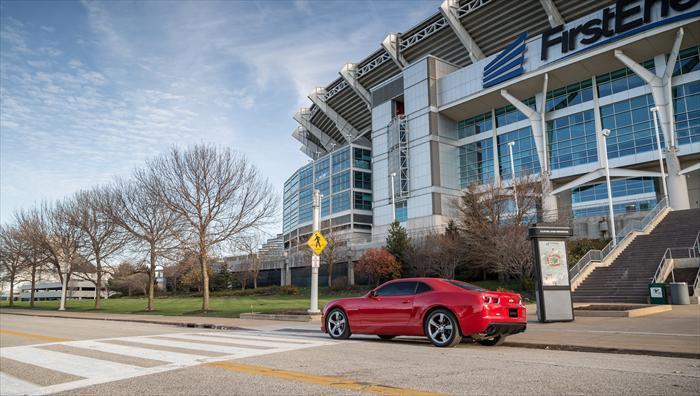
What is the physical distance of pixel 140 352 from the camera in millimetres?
9156

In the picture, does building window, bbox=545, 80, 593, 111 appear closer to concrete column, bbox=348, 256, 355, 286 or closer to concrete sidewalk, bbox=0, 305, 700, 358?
concrete column, bbox=348, 256, 355, 286

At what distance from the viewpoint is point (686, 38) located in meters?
42.9

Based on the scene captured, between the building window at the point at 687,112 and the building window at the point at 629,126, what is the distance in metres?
1.75

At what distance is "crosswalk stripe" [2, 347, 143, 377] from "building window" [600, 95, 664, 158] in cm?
4944

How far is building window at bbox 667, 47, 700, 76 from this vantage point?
44250 millimetres

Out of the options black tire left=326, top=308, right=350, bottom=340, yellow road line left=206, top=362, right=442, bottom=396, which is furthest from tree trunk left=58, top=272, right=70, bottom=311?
yellow road line left=206, top=362, right=442, bottom=396

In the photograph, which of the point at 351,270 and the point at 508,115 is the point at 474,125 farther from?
the point at 351,270

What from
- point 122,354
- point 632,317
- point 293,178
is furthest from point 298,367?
point 293,178

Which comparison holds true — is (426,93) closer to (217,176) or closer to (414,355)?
(217,176)

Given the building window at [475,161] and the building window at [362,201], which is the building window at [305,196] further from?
the building window at [475,161]

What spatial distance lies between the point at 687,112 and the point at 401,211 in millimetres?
32227

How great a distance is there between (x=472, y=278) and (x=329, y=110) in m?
47.4

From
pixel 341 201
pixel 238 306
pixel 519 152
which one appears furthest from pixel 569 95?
pixel 238 306

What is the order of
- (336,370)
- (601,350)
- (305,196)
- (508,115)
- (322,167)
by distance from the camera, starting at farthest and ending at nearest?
(305,196) < (322,167) < (508,115) < (601,350) < (336,370)
